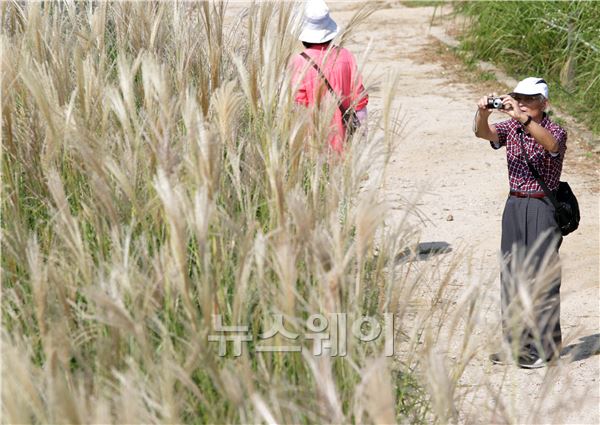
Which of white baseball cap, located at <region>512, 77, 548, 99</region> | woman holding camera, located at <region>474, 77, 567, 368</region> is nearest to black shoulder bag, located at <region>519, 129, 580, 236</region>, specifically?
woman holding camera, located at <region>474, 77, 567, 368</region>

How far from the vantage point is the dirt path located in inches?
161

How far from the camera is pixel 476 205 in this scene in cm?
689

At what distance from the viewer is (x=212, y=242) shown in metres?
2.60

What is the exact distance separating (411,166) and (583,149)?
1.31 meters

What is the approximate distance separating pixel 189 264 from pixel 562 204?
2463 millimetres

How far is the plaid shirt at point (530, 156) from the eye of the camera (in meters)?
4.68

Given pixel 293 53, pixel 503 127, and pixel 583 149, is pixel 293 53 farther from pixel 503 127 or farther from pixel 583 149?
pixel 583 149

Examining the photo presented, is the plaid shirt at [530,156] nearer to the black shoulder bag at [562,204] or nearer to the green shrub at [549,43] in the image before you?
the black shoulder bag at [562,204]

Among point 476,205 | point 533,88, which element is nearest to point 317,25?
point 533,88

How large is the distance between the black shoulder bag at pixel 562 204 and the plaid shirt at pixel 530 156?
0.02m

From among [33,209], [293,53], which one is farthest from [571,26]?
[33,209]

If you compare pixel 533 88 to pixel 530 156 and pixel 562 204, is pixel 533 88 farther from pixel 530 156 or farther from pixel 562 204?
pixel 562 204

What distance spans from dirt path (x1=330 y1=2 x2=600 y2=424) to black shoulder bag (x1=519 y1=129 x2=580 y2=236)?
0.23m

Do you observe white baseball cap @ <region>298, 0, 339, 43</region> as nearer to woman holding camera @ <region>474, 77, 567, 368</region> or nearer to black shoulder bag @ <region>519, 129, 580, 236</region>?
woman holding camera @ <region>474, 77, 567, 368</region>
